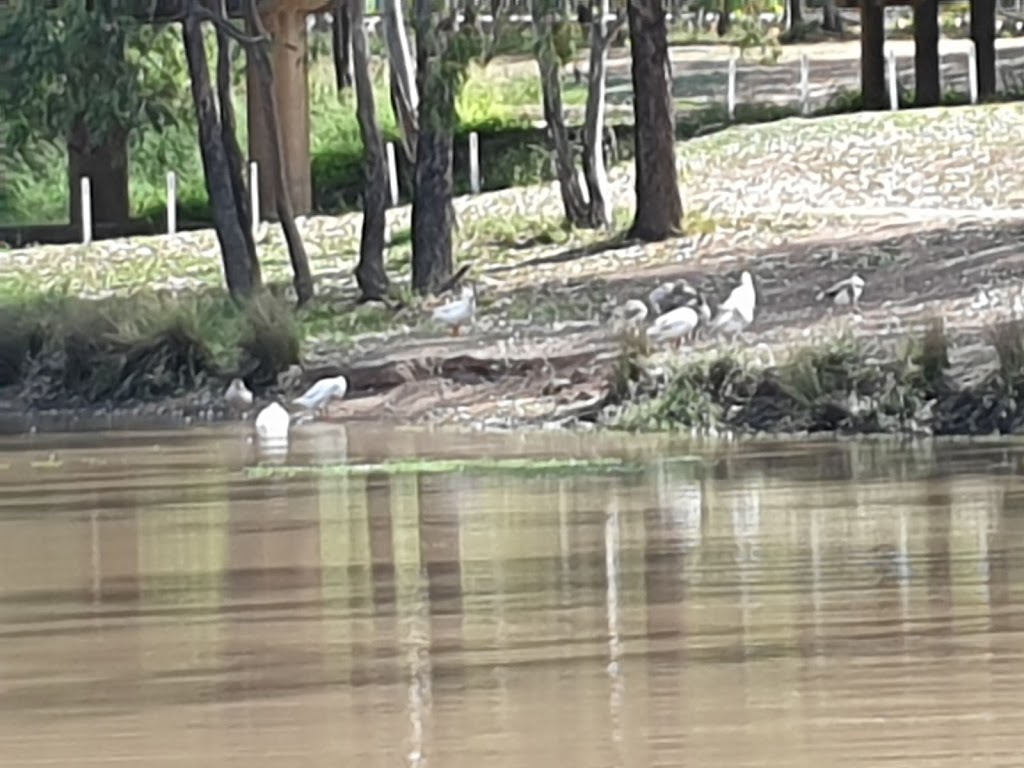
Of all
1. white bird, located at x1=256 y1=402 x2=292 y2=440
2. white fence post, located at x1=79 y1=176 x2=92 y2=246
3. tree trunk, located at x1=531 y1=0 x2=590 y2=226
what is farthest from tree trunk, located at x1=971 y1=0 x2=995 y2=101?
white bird, located at x1=256 y1=402 x2=292 y2=440

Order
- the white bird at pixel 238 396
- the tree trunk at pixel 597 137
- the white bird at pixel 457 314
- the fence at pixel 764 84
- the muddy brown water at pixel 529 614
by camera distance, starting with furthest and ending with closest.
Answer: the fence at pixel 764 84 < the tree trunk at pixel 597 137 < the white bird at pixel 457 314 < the white bird at pixel 238 396 < the muddy brown water at pixel 529 614

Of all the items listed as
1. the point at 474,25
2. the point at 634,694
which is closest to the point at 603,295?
the point at 474,25

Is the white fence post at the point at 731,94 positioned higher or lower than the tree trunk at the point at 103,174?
higher

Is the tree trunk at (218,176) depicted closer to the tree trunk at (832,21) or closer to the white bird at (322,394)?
the white bird at (322,394)

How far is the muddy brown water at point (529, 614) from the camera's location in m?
10.3

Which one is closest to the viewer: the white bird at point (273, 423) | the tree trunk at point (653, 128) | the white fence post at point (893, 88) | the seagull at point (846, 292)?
the white bird at point (273, 423)

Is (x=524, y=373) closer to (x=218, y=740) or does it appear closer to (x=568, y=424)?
(x=568, y=424)

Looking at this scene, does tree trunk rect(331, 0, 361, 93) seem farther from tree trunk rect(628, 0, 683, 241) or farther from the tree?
tree trunk rect(628, 0, 683, 241)

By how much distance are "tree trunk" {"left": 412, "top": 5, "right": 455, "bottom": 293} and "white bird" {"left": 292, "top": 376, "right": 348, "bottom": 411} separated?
501cm

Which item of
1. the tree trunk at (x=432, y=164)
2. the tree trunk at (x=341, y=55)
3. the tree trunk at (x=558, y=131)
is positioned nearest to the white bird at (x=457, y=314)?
the tree trunk at (x=432, y=164)

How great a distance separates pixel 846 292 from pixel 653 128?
5.94 meters

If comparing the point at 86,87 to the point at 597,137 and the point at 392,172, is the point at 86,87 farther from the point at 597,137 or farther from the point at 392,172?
the point at 597,137

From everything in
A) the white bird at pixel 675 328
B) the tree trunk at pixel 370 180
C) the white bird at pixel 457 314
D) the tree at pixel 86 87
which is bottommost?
the white bird at pixel 675 328

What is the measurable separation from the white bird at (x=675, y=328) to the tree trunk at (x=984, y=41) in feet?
61.7
